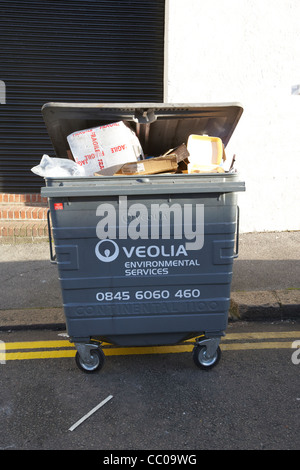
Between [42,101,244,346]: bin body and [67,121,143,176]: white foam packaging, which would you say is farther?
[67,121,143,176]: white foam packaging

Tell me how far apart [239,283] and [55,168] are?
2.59 meters

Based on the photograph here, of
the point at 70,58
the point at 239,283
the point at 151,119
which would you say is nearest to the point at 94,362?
the point at 151,119

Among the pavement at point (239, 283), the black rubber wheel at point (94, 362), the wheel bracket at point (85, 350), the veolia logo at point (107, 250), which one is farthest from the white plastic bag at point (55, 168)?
the pavement at point (239, 283)

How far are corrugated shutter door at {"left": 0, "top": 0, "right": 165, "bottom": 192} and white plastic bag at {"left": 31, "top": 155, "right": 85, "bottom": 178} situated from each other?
12.6 feet

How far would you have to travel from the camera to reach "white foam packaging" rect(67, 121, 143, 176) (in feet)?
9.73

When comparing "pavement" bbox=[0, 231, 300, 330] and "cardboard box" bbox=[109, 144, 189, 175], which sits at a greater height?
"cardboard box" bbox=[109, 144, 189, 175]

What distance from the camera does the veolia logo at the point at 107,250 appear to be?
8.86 ft

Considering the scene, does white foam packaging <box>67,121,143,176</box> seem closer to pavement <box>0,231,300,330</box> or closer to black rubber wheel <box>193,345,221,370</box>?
black rubber wheel <box>193,345,221,370</box>

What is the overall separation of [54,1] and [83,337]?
536 centimetres

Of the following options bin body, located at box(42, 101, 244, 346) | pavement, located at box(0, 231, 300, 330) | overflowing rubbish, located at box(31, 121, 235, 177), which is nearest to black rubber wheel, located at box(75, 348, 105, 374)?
bin body, located at box(42, 101, 244, 346)

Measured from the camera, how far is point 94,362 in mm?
3049

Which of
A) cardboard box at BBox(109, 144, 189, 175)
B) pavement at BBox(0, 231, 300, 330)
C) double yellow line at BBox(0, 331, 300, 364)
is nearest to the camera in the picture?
cardboard box at BBox(109, 144, 189, 175)

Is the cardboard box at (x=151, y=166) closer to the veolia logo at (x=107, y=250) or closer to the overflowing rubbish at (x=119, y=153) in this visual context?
the overflowing rubbish at (x=119, y=153)

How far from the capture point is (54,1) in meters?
6.13
